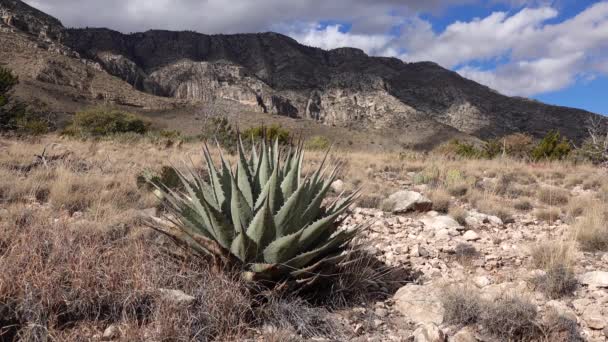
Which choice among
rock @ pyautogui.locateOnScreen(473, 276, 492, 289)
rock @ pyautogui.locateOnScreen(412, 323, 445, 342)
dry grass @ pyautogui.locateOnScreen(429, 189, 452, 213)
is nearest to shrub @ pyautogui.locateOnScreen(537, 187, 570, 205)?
dry grass @ pyautogui.locateOnScreen(429, 189, 452, 213)

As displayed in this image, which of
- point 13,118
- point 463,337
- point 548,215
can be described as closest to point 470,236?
point 548,215

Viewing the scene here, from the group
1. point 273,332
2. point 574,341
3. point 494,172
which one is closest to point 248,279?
point 273,332

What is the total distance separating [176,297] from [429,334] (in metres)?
1.55

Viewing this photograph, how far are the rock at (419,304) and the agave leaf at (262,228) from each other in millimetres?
1126

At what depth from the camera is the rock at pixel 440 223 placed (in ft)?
18.0

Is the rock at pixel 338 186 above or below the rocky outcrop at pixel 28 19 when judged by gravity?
below

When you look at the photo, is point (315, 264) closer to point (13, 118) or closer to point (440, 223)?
point (440, 223)

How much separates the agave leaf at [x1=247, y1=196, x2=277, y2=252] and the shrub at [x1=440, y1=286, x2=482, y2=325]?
132 centimetres

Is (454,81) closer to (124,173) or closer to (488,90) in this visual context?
(488,90)

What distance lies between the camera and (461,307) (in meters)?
2.97

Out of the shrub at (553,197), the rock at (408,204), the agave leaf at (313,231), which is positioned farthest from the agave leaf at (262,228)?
the shrub at (553,197)

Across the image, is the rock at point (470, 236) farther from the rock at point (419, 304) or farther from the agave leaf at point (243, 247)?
the agave leaf at point (243, 247)

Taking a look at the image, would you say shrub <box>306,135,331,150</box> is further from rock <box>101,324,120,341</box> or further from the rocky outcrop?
the rocky outcrop

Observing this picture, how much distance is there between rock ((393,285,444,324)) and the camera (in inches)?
118
